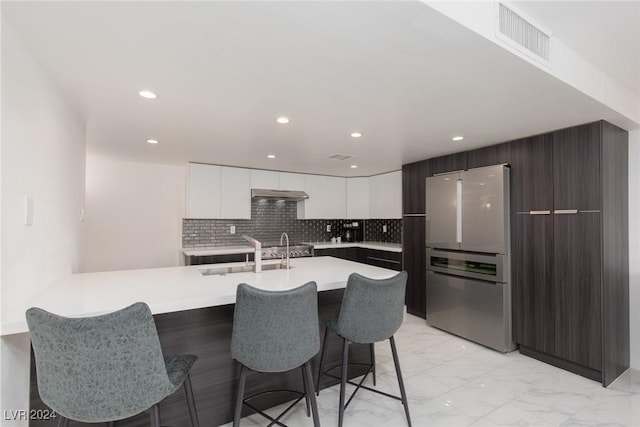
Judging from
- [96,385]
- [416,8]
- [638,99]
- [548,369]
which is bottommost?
[548,369]

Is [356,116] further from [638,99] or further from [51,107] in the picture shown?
[638,99]

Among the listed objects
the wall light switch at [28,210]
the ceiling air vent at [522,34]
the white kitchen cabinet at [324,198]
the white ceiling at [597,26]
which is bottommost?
the wall light switch at [28,210]

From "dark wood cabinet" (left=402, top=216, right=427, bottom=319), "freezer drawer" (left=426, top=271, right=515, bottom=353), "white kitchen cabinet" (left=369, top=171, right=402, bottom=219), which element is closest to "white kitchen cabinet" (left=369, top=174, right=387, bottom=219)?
"white kitchen cabinet" (left=369, top=171, right=402, bottom=219)

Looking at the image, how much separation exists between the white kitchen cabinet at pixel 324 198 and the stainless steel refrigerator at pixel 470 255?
200cm

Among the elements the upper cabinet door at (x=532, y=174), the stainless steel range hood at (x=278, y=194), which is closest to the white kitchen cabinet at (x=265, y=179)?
the stainless steel range hood at (x=278, y=194)

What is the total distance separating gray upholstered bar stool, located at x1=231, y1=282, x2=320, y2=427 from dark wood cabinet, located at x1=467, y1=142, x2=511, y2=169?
2.72m

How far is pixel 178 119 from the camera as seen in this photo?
255 centimetres

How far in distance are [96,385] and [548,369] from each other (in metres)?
3.44

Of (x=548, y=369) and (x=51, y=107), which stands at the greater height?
(x=51, y=107)

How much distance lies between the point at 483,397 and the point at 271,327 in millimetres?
1895

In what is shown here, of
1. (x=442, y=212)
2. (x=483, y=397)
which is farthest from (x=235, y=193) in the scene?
(x=483, y=397)

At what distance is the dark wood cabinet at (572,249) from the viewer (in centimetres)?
257

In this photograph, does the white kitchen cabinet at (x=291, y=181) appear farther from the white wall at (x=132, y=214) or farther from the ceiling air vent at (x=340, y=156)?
the white wall at (x=132, y=214)

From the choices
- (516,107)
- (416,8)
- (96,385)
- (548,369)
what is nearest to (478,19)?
(416,8)
